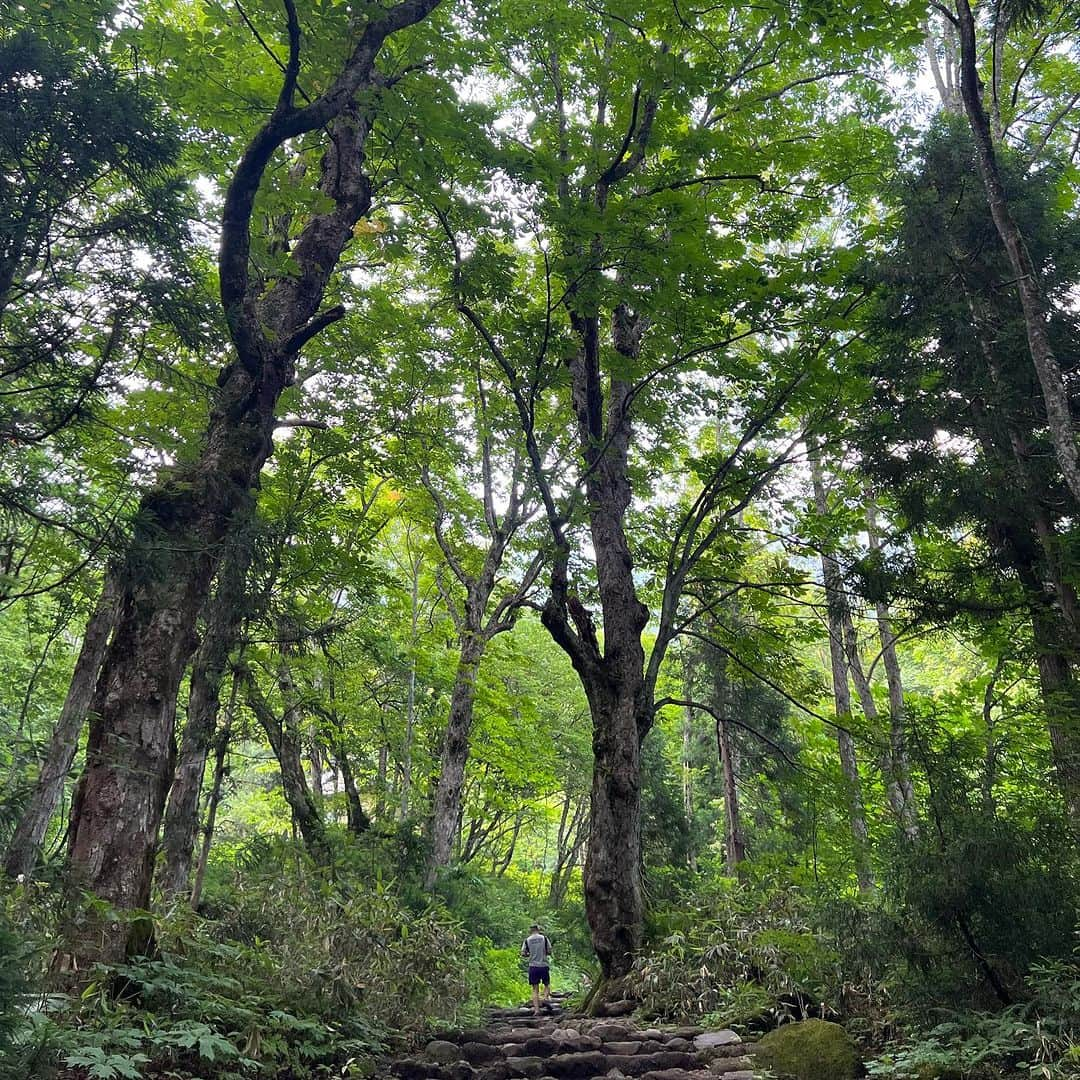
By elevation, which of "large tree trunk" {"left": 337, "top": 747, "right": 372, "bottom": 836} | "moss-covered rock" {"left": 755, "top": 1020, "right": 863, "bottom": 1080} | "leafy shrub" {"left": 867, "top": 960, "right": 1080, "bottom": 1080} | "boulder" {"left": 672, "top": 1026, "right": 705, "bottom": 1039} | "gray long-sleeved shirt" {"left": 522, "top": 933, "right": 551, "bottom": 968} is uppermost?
"large tree trunk" {"left": 337, "top": 747, "right": 372, "bottom": 836}

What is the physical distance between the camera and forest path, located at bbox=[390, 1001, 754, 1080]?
5.21 meters

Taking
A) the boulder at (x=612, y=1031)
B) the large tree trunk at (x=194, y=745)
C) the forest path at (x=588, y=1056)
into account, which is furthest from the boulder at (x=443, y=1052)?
the large tree trunk at (x=194, y=745)

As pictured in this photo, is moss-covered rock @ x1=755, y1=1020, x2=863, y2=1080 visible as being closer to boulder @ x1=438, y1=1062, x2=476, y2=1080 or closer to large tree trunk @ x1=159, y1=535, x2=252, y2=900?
boulder @ x1=438, y1=1062, x2=476, y2=1080

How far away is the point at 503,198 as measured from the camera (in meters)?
7.21

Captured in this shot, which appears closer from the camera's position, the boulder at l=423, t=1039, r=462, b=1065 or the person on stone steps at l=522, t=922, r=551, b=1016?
the boulder at l=423, t=1039, r=462, b=1065

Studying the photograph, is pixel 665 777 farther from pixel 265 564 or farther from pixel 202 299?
pixel 202 299

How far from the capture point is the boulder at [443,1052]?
18.8 feet

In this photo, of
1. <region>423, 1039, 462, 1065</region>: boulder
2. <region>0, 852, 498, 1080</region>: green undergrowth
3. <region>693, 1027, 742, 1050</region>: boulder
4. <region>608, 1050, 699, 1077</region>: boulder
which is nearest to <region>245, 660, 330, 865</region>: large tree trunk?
<region>0, 852, 498, 1080</region>: green undergrowth

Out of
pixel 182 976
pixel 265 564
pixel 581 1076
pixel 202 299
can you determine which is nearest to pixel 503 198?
pixel 202 299

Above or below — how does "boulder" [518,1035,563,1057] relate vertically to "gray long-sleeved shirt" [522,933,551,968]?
above

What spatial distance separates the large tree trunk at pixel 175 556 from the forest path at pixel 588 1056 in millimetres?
2705

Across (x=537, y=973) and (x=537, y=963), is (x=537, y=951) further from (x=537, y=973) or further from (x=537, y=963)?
(x=537, y=973)

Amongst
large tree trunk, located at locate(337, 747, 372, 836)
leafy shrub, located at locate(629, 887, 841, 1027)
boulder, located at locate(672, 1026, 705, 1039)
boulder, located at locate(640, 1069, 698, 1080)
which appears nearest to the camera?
boulder, located at locate(640, 1069, 698, 1080)

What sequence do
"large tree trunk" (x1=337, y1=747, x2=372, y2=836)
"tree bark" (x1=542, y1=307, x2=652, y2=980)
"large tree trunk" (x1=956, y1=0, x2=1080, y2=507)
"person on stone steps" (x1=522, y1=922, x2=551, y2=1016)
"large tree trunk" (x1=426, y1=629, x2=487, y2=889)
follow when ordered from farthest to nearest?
"large tree trunk" (x1=337, y1=747, x2=372, y2=836)
"large tree trunk" (x1=426, y1=629, x2=487, y2=889)
"person on stone steps" (x1=522, y1=922, x2=551, y2=1016)
"tree bark" (x1=542, y1=307, x2=652, y2=980)
"large tree trunk" (x1=956, y1=0, x2=1080, y2=507)
